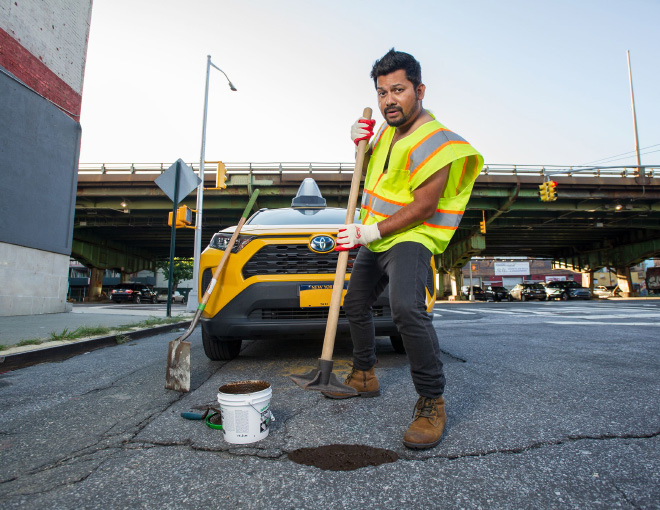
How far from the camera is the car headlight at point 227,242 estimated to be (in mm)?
3137

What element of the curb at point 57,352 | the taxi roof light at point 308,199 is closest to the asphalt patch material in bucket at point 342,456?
the curb at point 57,352

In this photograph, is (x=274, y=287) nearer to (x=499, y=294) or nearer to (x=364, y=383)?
(x=364, y=383)

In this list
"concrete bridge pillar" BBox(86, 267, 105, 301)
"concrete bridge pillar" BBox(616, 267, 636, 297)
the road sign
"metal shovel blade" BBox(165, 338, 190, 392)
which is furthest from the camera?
"concrete bridge pillar" BBox(616, 267, 636, 297)

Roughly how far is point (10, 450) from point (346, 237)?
172 centimetres

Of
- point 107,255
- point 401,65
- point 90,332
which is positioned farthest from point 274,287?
point 107,255

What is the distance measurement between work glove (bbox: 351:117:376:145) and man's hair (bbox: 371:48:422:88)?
1.28 ft

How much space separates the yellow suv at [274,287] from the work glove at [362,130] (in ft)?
2.99

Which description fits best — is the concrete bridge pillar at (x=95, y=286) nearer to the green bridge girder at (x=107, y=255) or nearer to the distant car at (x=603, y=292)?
the green bridge girder at (x=107, y=255)

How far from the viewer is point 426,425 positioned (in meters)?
1.65

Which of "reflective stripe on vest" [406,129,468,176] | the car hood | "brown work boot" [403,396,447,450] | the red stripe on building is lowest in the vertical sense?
"brown work boot" [403,396,447,450]

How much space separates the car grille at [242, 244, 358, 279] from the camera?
3.06m

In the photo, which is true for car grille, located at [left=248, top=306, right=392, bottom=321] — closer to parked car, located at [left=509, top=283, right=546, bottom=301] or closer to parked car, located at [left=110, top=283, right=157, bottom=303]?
parked car, located at [left=110, top=283, right=157, bottom=303]

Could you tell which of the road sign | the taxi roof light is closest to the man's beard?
the taxi roof light

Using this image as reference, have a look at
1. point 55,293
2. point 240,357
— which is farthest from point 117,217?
point 240,357
